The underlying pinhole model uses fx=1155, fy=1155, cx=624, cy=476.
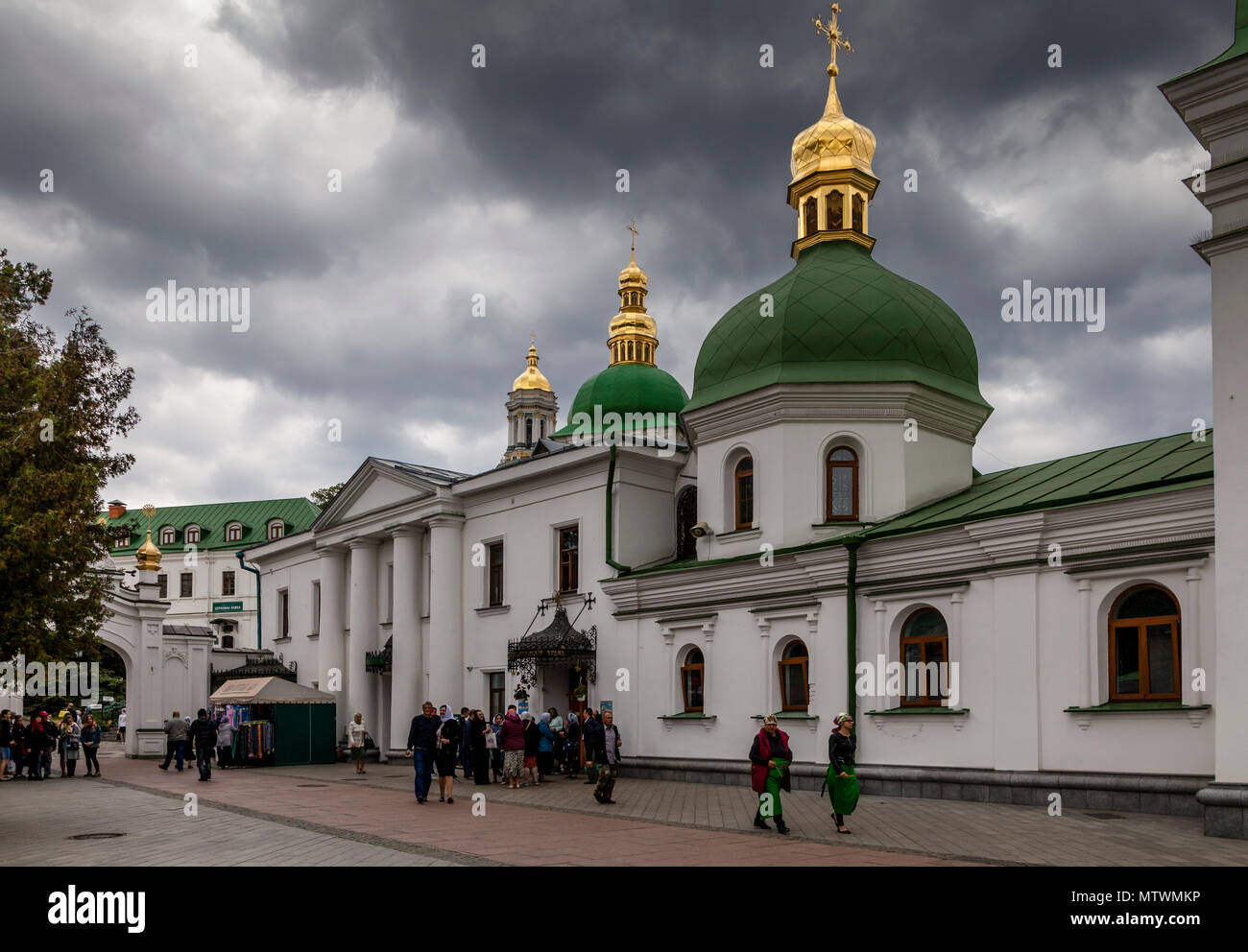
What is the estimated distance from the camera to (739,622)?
72.9 ft

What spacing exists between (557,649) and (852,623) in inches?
300

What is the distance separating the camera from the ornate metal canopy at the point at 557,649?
2508 centimetres

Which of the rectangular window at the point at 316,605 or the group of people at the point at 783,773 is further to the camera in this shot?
the rectangular window at the point at 316,605

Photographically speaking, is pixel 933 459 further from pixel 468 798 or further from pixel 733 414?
pixel 468 798

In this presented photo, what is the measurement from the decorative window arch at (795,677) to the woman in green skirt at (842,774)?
6.58m

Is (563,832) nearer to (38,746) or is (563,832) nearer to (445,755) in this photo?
(445,755)

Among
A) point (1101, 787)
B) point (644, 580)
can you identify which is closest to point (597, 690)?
point (644, 580)

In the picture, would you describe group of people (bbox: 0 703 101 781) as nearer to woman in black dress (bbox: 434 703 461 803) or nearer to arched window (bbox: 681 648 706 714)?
woman in black dress (bbox: 434 703 461 803)

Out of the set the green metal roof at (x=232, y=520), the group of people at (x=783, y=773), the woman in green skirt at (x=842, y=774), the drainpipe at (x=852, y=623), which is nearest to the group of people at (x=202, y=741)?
the drainpipe at (x=852, y=623)

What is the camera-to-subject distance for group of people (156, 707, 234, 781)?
2406cm

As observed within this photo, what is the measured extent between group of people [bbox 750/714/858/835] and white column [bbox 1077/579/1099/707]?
4.05 metres

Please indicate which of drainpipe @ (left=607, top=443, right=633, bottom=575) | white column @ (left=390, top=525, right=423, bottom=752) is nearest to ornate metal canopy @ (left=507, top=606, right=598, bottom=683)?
drainpipe @ (left=607, top=443, right=633, bottom=575)

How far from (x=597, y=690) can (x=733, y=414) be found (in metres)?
6.98

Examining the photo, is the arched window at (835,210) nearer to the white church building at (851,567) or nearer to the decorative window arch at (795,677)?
the white church building at (851,567)
